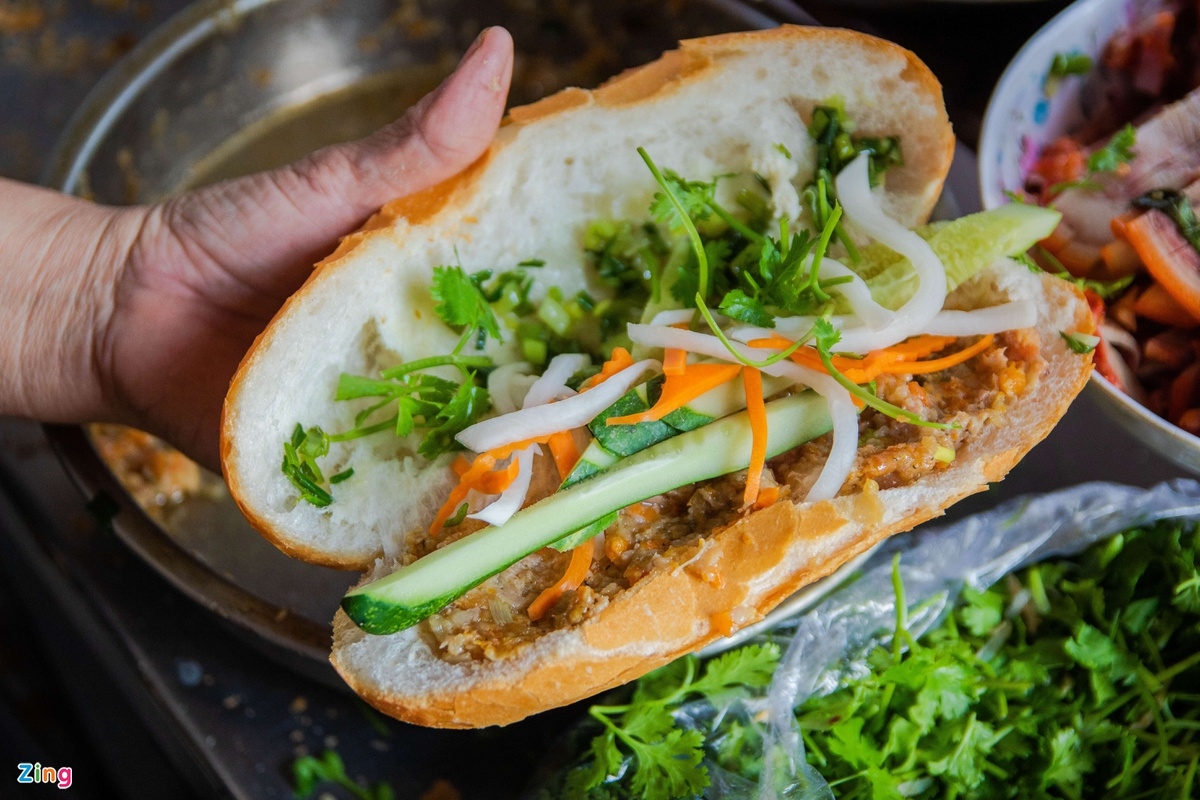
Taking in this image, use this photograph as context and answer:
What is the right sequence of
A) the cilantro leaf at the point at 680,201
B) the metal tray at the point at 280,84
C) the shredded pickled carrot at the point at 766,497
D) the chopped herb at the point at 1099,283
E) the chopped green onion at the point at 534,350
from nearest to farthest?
the shredded pickled carrot at the point at 766,497 → the cilantro leaf at the point at 680,201 → the chopped green onion at the point at 534,350 → the chopped herb at the point at 1099,283 → the metal tray at the point at 280,84

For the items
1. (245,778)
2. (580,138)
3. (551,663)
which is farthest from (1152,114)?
(245,778)

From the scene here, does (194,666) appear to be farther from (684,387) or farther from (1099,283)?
(1099,283)

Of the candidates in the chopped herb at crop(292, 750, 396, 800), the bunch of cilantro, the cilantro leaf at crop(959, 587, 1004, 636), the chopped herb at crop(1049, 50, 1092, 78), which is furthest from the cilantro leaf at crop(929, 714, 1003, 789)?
the chopped herb at crop(1049, 50, 1092, 78)

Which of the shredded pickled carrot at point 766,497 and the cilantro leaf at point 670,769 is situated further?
the cilantro leaf at point 670,769

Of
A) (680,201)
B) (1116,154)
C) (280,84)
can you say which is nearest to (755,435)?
(680,201)

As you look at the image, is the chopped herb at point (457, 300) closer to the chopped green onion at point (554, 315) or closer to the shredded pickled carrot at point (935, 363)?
the chopped green onion at point (554, 315)

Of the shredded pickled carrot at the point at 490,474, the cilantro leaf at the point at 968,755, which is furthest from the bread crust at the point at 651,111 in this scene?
the cilantro leaf at the point at 968,755

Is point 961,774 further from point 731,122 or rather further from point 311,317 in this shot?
Answer: point 311,317
